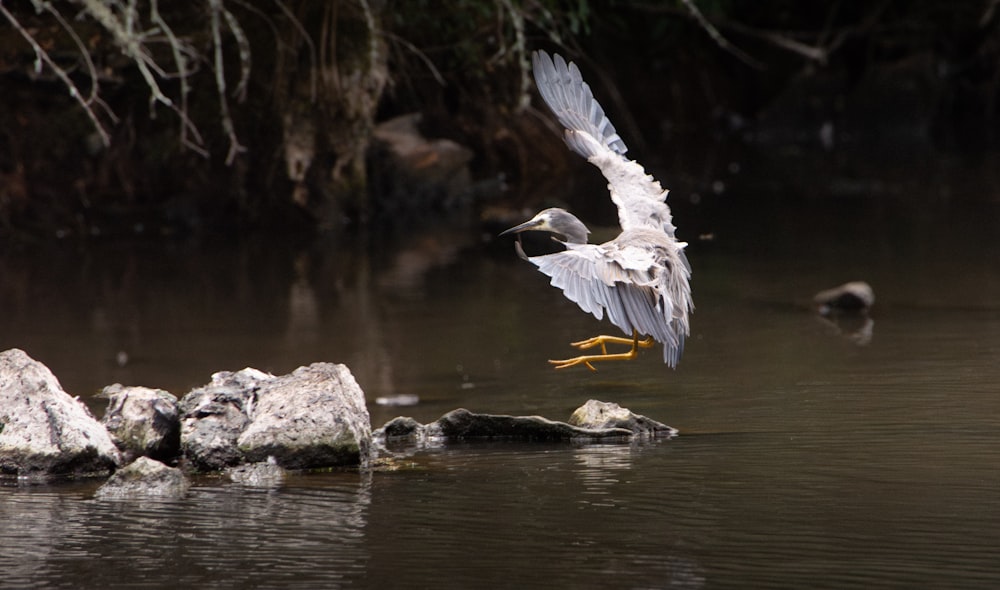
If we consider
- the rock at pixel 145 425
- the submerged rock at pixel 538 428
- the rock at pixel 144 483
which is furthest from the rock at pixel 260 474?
the submerged rock at pixel 538 428

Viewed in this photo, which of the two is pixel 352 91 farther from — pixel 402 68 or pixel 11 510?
pixel 11 510

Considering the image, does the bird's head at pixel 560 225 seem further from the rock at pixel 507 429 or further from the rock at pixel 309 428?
the rock at pixel 309 428

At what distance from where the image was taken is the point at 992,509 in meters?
4.12

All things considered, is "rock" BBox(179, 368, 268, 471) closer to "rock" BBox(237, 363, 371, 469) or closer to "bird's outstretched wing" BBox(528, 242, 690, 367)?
"rock" BBox(237, 363, 371, 469)

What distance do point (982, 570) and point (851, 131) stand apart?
56.3ft

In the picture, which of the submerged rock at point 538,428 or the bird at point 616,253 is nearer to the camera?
the bird at point 616,253

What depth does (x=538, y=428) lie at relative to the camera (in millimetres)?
Result: 5258

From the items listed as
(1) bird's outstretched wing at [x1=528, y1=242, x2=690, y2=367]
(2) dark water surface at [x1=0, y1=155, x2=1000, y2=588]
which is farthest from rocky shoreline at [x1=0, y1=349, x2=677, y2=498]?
(1) bird's outstretched wing at [x1=528, y1=242, x2=690, y2=367]

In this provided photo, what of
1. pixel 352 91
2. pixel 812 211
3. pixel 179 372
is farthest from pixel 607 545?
pixel 812 211

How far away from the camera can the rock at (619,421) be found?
17.3 ft

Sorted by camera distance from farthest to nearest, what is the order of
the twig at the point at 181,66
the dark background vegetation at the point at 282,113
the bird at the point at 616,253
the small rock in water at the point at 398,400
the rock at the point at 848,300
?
the dark background vegetation at the point at 282,113, the rock at the point at 848,300, the twig at the point at 181,66, the small rock in water at the point at 398,400, the bird at the point at 616,253

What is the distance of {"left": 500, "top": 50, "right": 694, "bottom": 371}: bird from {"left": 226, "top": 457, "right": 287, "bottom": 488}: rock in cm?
108

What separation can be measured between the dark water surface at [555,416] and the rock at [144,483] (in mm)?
70

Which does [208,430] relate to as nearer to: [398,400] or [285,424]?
[285,424]
